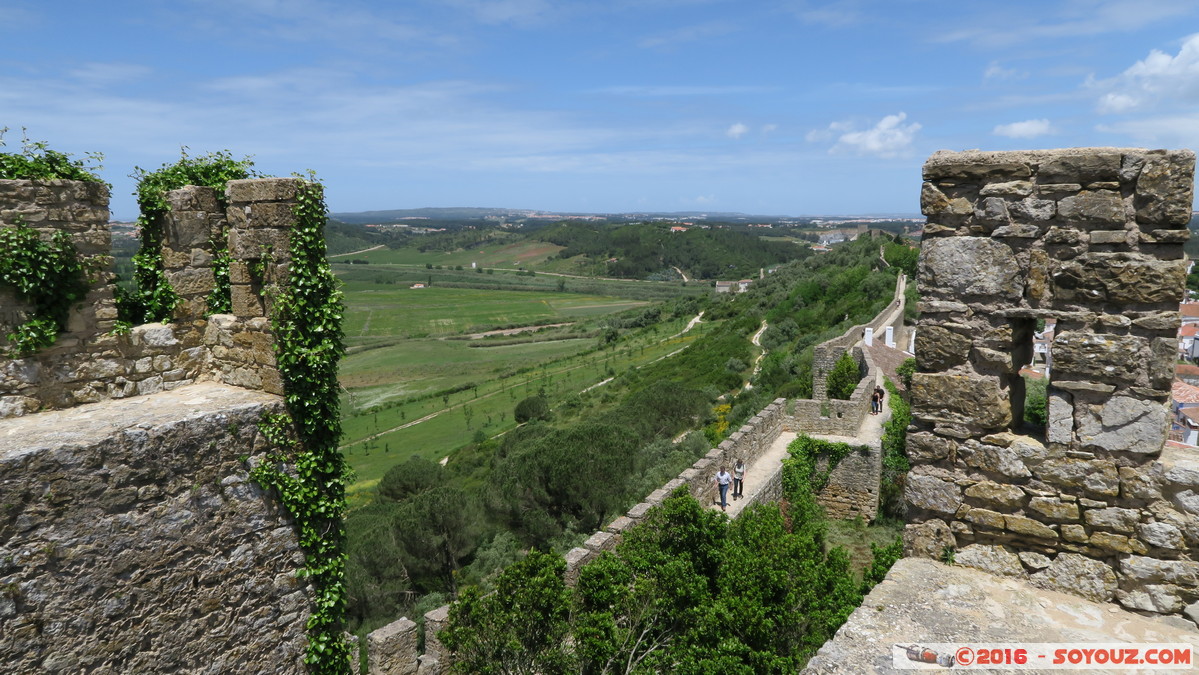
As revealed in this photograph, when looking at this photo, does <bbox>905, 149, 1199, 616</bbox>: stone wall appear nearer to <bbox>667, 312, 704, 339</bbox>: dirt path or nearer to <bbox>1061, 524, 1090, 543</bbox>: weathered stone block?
<bbox>1061, 524, 1090, 543</bbox>: weathered stone block

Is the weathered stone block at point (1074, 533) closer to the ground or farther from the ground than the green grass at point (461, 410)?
farther from the ground

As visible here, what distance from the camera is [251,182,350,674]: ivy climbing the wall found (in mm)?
5484

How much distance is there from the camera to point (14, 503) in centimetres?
429

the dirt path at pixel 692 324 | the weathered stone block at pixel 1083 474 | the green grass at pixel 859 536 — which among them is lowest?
the dirt path at pixel 692 324

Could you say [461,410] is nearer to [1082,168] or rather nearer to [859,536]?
[859,536]

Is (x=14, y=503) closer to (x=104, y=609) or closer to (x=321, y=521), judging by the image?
(x=104, y=609)

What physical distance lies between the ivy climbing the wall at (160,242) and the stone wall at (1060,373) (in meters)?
5.56

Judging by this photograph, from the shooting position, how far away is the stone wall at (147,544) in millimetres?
4398

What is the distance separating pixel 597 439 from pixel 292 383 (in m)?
12.6

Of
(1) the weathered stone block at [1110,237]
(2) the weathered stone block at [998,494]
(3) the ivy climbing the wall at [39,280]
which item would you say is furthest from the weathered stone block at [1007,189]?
(3) the ivy climbing the wall at [39,280]

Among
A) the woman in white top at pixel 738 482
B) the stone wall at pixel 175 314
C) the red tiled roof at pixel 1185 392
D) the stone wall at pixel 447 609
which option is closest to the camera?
the stone wall at pixel 175 314

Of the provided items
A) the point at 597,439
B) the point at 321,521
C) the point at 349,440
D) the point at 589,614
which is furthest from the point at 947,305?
the point at 349,440

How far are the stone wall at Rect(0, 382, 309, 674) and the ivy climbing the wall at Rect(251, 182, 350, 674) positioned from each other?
13 centimetres

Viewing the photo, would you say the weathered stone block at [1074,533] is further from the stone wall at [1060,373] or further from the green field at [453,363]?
the green field at [453,363]
